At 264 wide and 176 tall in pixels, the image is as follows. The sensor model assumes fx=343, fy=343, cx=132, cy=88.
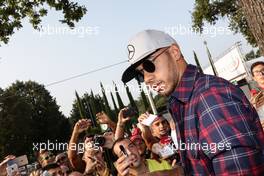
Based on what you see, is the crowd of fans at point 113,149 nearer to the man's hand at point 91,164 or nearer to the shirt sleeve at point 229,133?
the man's hand at point 91,164

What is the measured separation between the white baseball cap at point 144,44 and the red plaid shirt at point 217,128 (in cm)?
25

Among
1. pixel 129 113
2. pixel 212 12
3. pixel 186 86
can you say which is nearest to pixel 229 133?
pixel 186 86

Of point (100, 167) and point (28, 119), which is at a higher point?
point (28, 119)

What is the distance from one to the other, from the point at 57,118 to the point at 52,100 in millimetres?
4772

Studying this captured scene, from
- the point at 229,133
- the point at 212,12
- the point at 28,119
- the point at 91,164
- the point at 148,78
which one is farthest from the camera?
the point at 28,119

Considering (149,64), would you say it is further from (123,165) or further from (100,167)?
(100,167)

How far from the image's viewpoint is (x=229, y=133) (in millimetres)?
1554

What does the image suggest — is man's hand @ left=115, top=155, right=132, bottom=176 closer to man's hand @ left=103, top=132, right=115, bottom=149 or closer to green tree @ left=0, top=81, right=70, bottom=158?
man's hand @ left=103, top=132, right=115, bottom=149

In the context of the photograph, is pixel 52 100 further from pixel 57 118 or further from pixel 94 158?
pixel 94 158

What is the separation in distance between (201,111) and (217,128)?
0.14 metres

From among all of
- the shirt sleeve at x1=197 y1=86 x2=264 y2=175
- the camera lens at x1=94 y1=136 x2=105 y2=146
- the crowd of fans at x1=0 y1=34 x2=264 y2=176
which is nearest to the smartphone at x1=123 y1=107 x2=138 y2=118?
the crowd of fans at x1=0 y1=34 x2=264 y2=176

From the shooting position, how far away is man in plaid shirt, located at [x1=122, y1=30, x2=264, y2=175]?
1.55m

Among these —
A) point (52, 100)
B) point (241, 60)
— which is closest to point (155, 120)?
point (241, 60)

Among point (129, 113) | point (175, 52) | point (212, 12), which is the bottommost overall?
point (175, 52)
